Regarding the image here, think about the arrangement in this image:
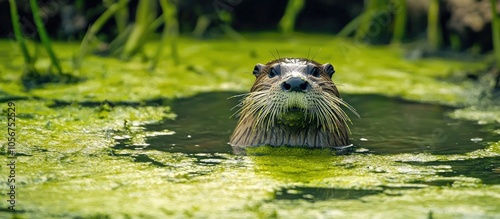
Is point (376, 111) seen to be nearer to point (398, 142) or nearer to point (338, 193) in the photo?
point (398, 142)

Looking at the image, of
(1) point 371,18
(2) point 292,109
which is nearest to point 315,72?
(2) point 292,109

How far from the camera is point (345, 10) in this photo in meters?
11.6

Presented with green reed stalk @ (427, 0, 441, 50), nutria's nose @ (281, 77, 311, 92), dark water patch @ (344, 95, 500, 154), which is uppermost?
green reed stalk @ (427, 0, 441, 50)

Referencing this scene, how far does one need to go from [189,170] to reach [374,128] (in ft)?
6.76

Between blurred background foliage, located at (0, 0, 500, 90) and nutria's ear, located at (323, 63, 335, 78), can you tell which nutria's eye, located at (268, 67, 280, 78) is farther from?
blurred background foliage, located at (0, 0, 500, 90)

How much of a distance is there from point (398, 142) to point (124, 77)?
9.52ft

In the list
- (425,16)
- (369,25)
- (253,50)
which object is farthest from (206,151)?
(425,16)

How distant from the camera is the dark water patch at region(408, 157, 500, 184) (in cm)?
482

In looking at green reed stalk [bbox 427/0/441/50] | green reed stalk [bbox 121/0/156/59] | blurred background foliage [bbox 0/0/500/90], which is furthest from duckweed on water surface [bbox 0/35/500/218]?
green reed stalk [bbox 427/0/441/50]

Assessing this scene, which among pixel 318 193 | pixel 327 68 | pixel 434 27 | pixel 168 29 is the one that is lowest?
pixel 318 193

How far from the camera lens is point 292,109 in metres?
5.26

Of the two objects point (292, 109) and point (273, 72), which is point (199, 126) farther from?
point (292, 109)

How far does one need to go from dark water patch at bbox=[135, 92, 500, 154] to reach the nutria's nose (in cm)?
62

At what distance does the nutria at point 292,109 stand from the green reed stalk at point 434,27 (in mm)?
3550
